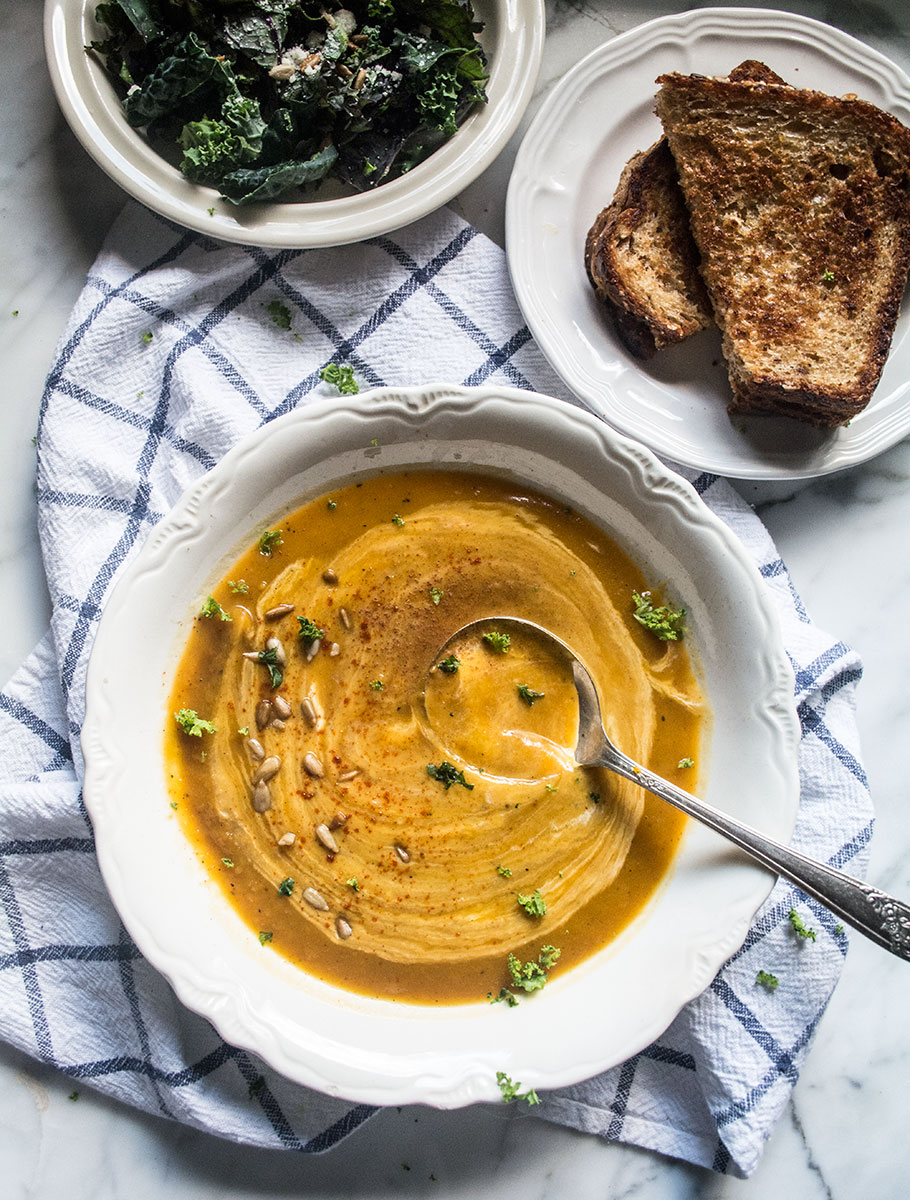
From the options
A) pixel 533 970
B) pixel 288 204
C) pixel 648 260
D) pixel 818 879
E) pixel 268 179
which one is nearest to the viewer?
pixel 818 879

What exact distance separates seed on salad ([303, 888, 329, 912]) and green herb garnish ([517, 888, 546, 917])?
0.69 meters

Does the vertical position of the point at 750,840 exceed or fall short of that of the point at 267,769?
it exceeds it

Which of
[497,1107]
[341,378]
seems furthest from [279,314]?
[497,1107]

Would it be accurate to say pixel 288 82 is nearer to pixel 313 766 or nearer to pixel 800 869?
pixel 313 766

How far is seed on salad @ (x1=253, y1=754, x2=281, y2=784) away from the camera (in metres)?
3.57

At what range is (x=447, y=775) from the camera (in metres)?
3.56

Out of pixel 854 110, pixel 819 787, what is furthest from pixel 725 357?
pixel 819 787

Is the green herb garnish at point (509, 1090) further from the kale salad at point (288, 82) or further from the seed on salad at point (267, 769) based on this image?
the kale salad at point (288, 82)

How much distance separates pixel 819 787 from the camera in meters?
3.84

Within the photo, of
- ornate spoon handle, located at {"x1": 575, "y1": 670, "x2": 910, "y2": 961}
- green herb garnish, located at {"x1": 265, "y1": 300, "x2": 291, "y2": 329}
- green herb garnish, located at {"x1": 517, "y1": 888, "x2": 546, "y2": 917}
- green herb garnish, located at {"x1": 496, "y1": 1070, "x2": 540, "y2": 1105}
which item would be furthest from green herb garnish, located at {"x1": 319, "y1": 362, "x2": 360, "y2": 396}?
green herb garnish, located at {"x1": 496, "y1": 1070, "x2": 540, "y2": 1105}

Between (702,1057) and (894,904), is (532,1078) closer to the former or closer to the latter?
(702,1057)

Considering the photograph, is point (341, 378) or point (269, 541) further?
point (341, 378)

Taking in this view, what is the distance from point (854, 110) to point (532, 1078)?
373 centimetres

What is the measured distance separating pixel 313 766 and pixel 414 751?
14.0 inches
